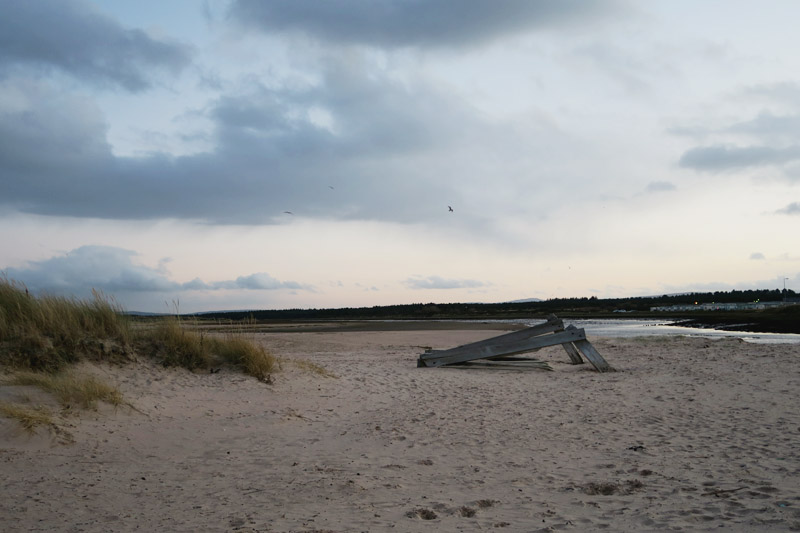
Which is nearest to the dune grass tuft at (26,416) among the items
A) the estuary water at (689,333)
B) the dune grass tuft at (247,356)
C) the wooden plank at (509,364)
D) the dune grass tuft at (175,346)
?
the dune grass tuft at (175,346)

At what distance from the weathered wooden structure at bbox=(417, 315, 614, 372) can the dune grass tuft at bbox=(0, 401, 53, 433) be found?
8850mm

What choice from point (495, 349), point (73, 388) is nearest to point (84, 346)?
point (73, 388)

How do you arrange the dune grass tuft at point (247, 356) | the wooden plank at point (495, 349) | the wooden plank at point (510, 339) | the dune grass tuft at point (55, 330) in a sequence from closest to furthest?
the dune grass tuft at point (55, 330) < the dune grass tuft at point (247, 356) < the wooden plank at point (495, 349) < the wooden plank at point (510, 339)

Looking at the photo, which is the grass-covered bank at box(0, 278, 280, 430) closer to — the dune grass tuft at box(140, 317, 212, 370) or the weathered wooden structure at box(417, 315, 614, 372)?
the dune grass tuft at box(140, 317, 212, 370)

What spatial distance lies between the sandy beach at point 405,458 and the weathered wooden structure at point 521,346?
251cm

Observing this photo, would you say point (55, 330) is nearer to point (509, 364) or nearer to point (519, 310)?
point (509, 364)

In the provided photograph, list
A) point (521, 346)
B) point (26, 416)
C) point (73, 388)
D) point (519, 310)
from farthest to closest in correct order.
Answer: point (519, 310)
point (521, 346)
point (73, 388)
point (26, 416)

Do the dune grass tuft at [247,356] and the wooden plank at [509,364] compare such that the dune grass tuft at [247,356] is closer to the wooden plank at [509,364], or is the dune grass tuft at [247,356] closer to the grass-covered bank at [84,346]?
the grass-covered bank at [84,346]

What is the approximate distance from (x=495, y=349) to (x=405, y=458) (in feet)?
25.7

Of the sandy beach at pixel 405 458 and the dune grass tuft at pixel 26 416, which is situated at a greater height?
the dune grass tuft at pixel 26 416

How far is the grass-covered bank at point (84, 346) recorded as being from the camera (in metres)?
7.15

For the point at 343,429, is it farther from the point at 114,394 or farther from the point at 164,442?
the point at 114,394

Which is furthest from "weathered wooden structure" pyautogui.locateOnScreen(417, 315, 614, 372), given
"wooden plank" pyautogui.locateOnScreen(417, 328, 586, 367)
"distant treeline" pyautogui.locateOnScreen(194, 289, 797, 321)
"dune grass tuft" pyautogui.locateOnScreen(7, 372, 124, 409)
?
"distant treeline" pyautogui.locateOnScreen(194, 289, 797, 321)

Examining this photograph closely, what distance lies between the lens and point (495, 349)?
13391mm
